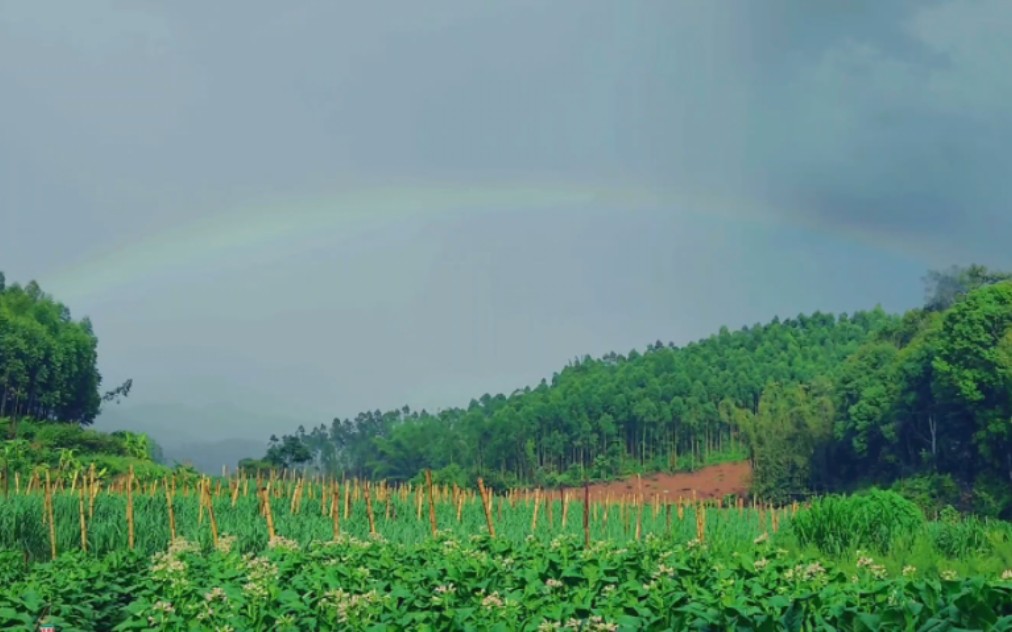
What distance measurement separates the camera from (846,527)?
1745 centimetres

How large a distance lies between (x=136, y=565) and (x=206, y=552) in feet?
18.2

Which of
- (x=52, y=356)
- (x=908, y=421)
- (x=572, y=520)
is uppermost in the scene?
(x=52, y=356)

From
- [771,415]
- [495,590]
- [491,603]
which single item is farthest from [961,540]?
[771,415]

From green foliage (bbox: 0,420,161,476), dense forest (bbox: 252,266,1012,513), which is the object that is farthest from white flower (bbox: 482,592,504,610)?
dense forest (bbox: 252,266,1012,513)

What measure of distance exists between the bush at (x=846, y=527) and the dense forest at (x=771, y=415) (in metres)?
30.2

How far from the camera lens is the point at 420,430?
3802 inches

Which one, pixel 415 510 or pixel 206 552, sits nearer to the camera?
pixel 206 552

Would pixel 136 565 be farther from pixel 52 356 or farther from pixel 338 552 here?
pixel 52 356

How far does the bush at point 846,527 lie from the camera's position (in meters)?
17.0

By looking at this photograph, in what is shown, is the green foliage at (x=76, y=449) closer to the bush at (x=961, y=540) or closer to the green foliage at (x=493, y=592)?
the bush at (x=961, y=540)

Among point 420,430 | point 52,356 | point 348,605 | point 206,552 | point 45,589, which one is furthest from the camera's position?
point 420,430

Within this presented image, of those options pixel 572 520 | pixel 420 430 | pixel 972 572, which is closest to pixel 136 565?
pixel 972 572

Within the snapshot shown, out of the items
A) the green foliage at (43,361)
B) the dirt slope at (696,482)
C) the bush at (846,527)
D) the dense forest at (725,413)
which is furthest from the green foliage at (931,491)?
the green foliage at (43,361)

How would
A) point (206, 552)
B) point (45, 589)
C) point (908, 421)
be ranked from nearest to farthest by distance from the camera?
point (45, 589)
point (206, 552)
point (908, 421)
